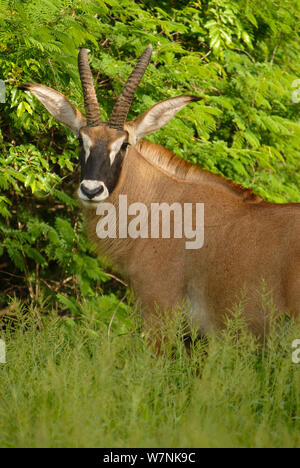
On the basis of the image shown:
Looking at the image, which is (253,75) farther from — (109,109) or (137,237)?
(137,237)

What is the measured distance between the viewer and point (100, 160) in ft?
18.7

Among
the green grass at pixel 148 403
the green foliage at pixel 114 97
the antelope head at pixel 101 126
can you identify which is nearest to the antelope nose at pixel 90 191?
the antelope head at pixel 101 126

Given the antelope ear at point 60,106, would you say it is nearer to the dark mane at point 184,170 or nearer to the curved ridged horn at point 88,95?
the curved ridged horn at point 88,95

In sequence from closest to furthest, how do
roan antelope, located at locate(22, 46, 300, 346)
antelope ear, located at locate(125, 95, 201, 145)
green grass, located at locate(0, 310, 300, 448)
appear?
green grass, located at locate(0, 310, 300, 448), roan antelope, located at locate(22, 46, 300, 346), antelope ear, located at locate(125, 95, 201, 145)

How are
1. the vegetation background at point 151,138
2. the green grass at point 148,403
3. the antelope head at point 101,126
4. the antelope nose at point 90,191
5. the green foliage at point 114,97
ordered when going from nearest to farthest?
1. the green grass at point 148,403
2. the vegetation background at point 151,138
3. the antelope nose at point 90,191
4. the antelope head at point 101,126
5. the green foliage at point 114,97

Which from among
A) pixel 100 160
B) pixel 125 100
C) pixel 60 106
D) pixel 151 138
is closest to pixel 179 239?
pixel 100 160

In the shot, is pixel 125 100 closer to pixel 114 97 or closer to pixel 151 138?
pixel 151 138

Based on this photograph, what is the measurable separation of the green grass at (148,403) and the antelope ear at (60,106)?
92.6 inches

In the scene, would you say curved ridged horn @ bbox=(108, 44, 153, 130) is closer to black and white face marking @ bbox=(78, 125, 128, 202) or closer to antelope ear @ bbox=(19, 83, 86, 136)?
Answer: black and white face marking @ bbox=(78, 125, 128, 202)

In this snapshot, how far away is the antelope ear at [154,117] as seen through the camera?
20.2 feet

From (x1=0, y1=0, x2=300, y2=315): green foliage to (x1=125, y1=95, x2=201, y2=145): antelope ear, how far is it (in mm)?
1082

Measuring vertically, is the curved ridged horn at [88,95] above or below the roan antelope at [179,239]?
above

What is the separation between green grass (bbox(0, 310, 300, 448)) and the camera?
364 centimetres

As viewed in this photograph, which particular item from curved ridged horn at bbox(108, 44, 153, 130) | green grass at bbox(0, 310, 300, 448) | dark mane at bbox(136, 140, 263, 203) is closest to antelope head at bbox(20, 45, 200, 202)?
curved ridged horn at bbox(108, 44, 153, 130)
